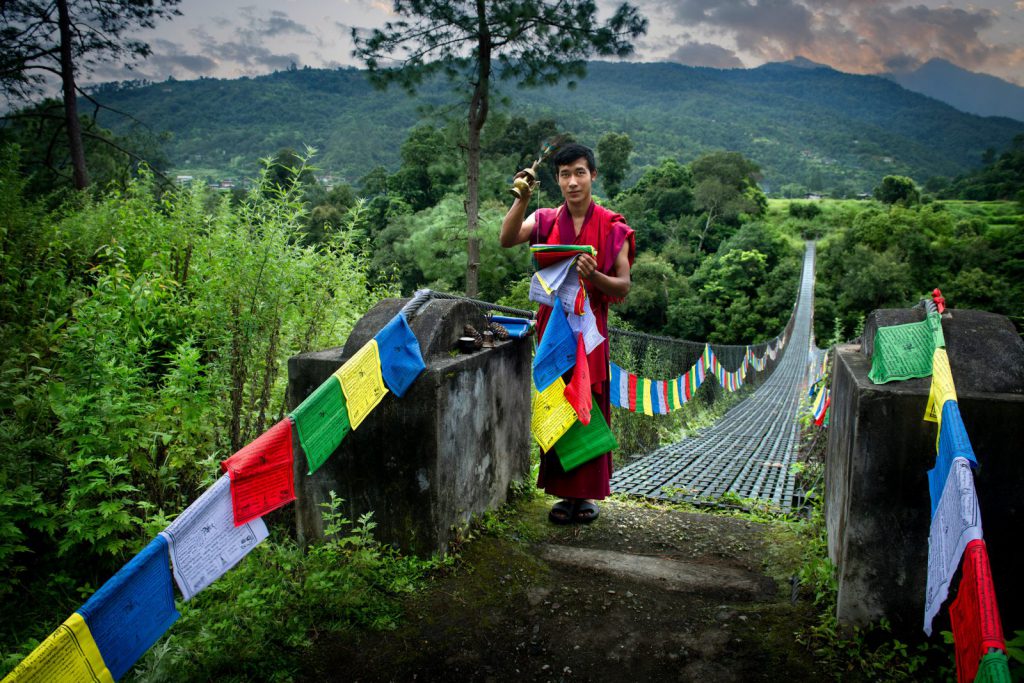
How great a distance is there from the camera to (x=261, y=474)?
155cm

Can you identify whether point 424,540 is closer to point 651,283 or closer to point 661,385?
point 661,385

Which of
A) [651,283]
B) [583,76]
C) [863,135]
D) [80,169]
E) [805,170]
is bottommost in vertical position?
[651,283]

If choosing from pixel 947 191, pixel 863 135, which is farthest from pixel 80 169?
pixel 863 135

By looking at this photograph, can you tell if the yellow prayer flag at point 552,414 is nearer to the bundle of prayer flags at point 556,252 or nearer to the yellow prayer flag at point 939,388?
the bundle of prayer flags at point 556,252

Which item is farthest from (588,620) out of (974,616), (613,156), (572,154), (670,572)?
(613,156)

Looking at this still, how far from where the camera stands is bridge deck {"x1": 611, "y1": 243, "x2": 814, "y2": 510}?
14.9ft

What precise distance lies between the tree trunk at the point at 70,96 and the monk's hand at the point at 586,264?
9.32 metres

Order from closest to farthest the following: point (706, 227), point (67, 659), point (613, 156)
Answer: point (67, 659) < point (706, 227) < point (613, 156)

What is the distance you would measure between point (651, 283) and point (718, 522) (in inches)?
1260

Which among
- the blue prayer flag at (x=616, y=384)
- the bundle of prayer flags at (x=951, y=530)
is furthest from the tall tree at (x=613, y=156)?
the bundle of prayer flags at (x=951, y=530)

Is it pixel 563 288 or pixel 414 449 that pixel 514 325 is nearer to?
pixel 563 288

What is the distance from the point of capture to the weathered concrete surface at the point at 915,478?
5.92 ft

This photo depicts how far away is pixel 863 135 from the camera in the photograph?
364 ft

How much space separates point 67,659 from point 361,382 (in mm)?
1048
